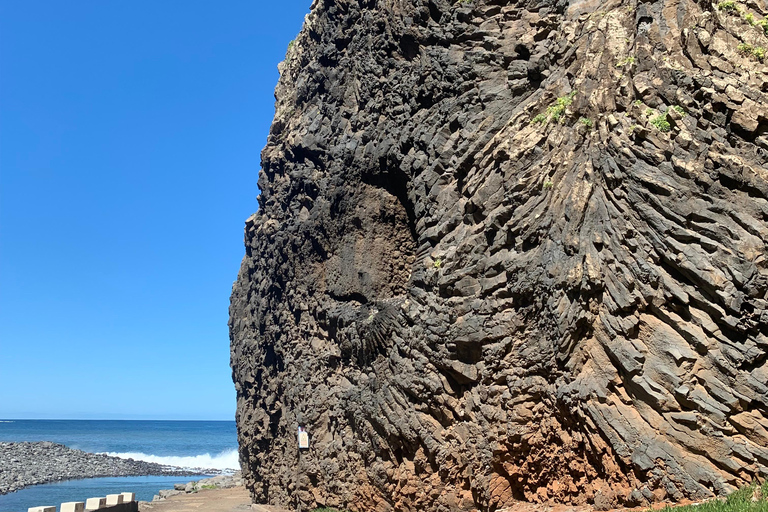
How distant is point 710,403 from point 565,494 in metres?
2.86

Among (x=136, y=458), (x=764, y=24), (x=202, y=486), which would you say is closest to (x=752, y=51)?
(x=764, y=24)

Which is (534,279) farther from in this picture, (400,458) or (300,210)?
(300,210)

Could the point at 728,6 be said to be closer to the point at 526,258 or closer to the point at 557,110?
the point at 557,110

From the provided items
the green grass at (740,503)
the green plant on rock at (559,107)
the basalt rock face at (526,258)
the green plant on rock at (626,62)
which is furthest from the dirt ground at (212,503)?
the green plant on rock at (626,62)

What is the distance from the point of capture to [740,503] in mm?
6914

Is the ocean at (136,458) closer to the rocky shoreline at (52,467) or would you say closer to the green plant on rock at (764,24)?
the rocky shoreline at (52,467)

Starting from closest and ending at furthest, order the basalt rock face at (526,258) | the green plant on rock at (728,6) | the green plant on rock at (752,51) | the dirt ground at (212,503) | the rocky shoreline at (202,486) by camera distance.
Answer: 1. the basalt rock face at (526,258)
2. the green plant on rock at (752,51)
3. the green plant on rock at (728,6)
4. the dirt ground at (212,503)
5. the rocky shoreline at (202,486)

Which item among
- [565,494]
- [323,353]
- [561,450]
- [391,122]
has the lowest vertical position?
[565,494]

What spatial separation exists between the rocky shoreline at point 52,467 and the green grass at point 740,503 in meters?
37.5

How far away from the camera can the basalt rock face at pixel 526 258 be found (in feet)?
26.4

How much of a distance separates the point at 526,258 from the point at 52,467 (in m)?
45.2

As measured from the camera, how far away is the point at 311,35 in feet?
59.3

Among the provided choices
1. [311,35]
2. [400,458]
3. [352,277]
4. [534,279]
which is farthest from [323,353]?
[311,35]

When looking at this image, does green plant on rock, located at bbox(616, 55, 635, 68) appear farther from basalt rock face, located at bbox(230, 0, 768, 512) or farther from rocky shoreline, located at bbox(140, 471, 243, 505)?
rocky shoreline, located at bbox(140, 471, 243, 505)
